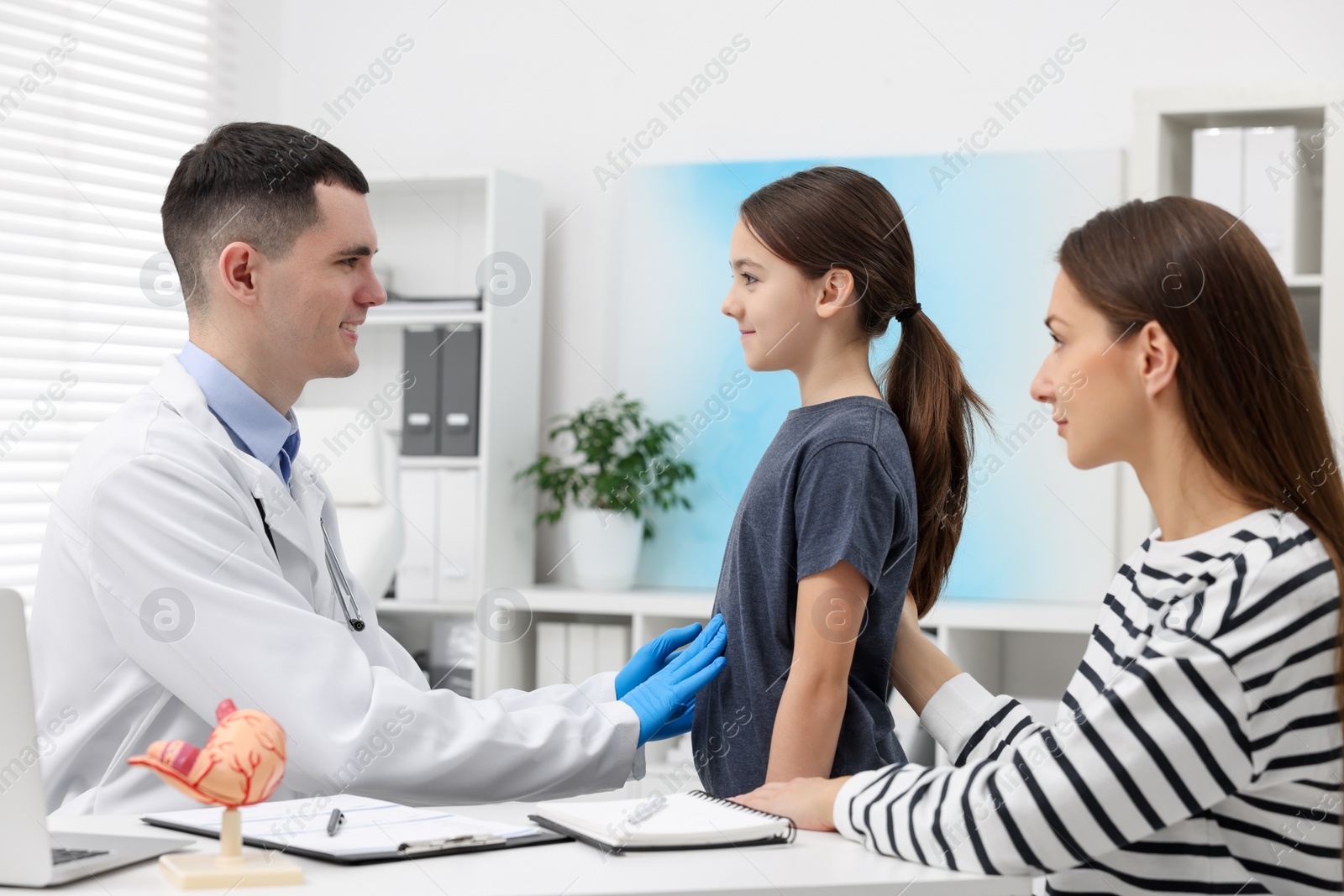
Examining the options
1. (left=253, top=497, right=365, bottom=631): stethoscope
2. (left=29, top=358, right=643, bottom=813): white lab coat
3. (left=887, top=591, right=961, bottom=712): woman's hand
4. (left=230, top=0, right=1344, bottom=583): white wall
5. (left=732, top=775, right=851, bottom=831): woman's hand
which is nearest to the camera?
(left=732, top=775, right=851, bottom=831): woman's hand

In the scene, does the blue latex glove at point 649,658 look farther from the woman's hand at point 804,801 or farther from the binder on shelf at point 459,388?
the binder on shelf at point 459,388

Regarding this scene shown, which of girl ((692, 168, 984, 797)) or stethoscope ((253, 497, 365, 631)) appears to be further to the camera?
stethoscope ((253, 497, 365, 631))

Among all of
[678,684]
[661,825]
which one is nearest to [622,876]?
[661,825]

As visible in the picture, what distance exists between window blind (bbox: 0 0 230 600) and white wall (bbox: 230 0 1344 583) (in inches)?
15.5

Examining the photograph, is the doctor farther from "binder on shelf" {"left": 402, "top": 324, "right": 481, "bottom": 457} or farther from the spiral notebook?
"binder on shelf" {"left": 402, "top": 324, "right": 481, "bottom": 457}

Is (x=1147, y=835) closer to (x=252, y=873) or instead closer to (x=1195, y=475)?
(x=1195, y=475)

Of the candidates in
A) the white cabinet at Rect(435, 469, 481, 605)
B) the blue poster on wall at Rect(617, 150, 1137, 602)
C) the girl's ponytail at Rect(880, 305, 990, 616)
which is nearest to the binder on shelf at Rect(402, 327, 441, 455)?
the white cabinet at Rect(435, 469, 481, 605)

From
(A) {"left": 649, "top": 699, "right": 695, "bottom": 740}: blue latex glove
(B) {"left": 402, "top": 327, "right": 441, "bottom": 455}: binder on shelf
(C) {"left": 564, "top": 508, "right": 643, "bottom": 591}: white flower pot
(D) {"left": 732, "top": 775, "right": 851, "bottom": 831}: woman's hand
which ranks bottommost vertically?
(C) {"left": 564, "top": 508, "right": 643, "bottom": 591}: white flower pot

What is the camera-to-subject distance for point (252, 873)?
35.0 inches

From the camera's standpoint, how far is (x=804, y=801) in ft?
3.67

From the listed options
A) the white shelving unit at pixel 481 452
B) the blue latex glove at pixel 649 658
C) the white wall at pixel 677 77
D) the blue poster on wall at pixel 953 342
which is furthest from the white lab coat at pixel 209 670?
the white wall at pixel 677 77

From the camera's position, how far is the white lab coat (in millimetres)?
1253

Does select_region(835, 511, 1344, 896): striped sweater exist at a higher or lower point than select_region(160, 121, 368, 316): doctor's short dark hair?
lower

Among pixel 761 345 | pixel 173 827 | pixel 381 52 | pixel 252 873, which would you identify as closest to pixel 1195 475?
pixel 761 345
